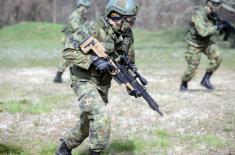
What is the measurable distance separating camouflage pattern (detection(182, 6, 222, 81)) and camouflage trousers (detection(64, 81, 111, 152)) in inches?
244

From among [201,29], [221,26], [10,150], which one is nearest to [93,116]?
[10,150]

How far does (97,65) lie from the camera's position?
6000 mm

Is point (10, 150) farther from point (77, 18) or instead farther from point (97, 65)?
point (77, 18)

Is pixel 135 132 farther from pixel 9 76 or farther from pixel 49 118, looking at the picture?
pixel 9 76

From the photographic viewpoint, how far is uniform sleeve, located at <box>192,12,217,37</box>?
1212 cm

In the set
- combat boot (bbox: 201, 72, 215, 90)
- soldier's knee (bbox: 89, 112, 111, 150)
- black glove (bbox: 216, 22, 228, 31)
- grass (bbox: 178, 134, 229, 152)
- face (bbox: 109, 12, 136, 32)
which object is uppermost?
face (bbox: 109, 12, 136, 32)

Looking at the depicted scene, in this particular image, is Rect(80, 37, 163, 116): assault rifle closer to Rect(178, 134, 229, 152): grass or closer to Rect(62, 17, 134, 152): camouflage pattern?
Rect(62, 17, 134, 152): camouflage pattern

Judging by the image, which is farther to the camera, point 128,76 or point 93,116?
point 128,76

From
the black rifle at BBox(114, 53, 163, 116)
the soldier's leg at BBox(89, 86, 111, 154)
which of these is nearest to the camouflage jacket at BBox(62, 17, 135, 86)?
the black rifle at BBox(114, 53, 163, 116)

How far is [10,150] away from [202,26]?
624 cm

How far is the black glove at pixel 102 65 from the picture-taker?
19.6ft

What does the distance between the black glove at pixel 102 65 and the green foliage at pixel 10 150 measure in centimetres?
205

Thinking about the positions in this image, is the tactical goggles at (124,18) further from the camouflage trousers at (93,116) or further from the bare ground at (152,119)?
the bare ground at (152,119)

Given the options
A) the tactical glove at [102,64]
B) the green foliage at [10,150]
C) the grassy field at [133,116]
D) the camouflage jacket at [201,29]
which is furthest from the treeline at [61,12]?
the tactical glove at [102,64]
